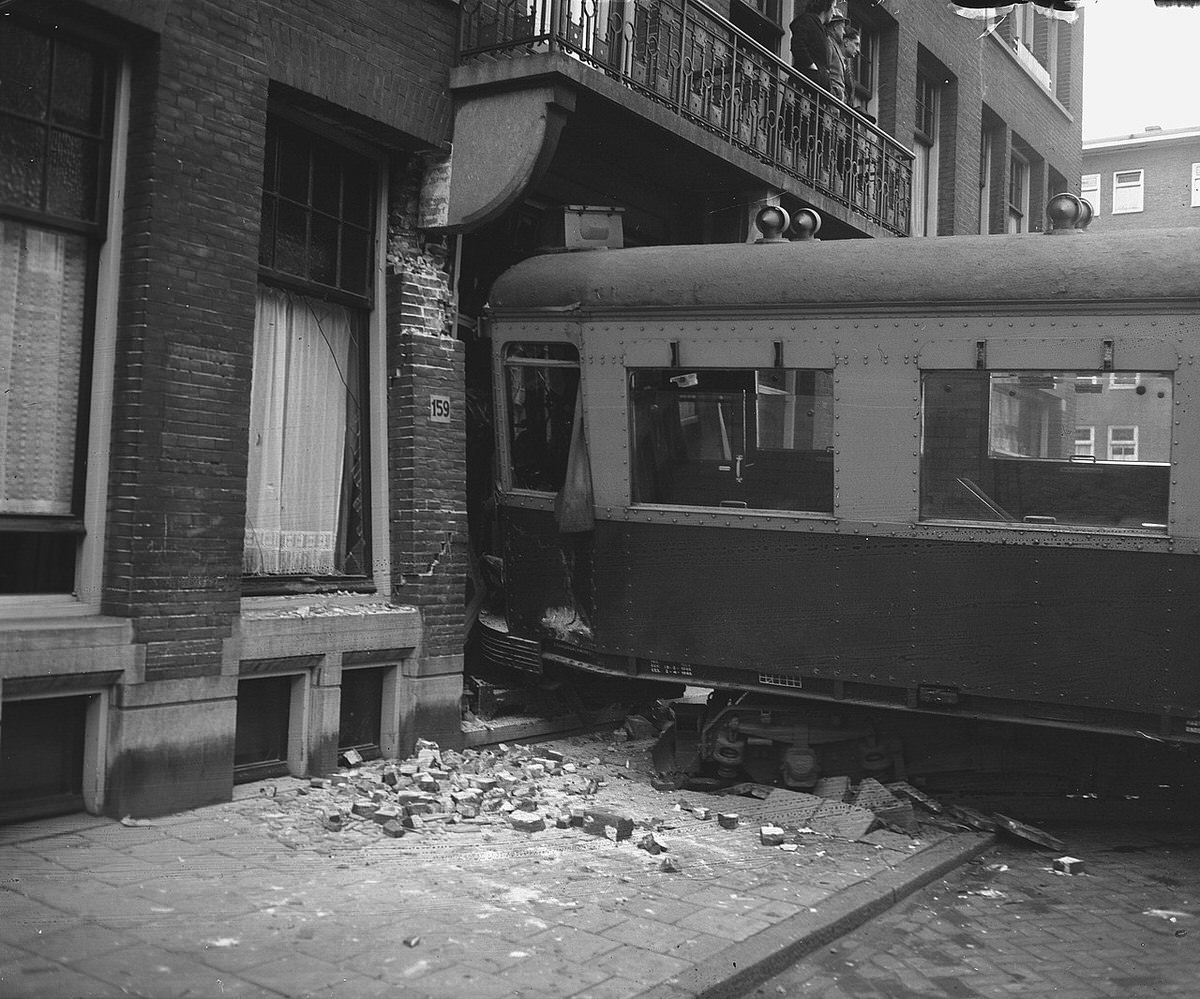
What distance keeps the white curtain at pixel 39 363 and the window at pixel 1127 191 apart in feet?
146

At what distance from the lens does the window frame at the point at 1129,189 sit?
44.2 meters

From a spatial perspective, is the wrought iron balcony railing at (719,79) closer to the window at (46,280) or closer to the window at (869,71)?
the window at (869,71)

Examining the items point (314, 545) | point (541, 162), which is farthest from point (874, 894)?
point (541, 162)

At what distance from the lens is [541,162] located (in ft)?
26.6

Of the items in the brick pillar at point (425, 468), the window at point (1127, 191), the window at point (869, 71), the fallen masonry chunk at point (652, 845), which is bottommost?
the fallen masonry chunk at point (652, 845)

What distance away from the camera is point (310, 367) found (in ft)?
25.5

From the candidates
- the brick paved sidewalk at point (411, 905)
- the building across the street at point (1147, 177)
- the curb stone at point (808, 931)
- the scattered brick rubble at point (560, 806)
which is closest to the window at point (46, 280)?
the brick paved sidewalk at point (411, 905)

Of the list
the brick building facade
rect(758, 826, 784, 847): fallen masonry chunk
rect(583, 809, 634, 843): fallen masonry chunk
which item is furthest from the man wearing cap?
rect(583, 809, 634, 843): fallen masonry chunk

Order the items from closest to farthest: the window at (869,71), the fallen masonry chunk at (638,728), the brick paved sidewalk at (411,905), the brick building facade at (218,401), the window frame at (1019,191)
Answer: the brick paved sidewalk at (411,905) → the brick building facade at (218,401) → the fallen masonry chunk at (638,728) → the window at (869,71) → the window frame at (1019,191)

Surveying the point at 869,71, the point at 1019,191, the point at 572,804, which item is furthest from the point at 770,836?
the point at 1019,191

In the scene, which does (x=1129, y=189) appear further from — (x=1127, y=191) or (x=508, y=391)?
(x=508, y=391)

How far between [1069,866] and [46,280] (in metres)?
6.13

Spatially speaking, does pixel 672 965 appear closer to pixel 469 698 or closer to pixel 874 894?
pixel 874 894

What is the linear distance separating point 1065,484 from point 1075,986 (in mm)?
2832
